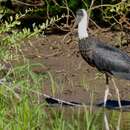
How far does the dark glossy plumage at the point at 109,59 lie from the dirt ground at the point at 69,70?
1.16 feet

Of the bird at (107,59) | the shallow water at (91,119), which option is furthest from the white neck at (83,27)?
the shallow water at (91,119)

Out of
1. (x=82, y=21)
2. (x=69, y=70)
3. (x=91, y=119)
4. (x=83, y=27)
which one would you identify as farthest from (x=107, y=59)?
(x=91, y=119)

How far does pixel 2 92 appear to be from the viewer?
22.8 feet

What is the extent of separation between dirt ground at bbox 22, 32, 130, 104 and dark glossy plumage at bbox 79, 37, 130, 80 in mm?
354

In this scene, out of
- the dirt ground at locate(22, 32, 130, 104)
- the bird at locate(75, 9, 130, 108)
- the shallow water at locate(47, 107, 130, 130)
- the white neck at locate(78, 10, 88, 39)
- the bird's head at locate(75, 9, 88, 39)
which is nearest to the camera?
the shallow water at locate(47, 107, 130, 130)

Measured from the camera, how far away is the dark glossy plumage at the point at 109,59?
1109 cm

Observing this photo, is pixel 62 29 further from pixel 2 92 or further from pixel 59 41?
pixel 2 92

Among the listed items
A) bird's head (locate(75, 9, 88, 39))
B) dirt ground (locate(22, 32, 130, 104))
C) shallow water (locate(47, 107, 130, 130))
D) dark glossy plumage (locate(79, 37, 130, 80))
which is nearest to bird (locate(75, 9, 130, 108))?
dark glossy plumage (locate(79, 37, 130, 80))

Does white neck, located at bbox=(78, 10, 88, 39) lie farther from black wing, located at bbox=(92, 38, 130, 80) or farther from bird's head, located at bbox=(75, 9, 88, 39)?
black wing, located at bbox=(92, 38, 130, 80)

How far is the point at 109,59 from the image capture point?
1116cm

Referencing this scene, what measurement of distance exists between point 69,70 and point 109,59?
1.52 metres

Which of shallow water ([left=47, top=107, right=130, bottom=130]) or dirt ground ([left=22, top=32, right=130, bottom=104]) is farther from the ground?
shallow water ([left=47, top=107, right=130, bottom=130])

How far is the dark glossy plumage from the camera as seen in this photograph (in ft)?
36.4

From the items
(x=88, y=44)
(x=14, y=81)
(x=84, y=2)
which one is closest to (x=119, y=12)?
(x=84, y=2)
